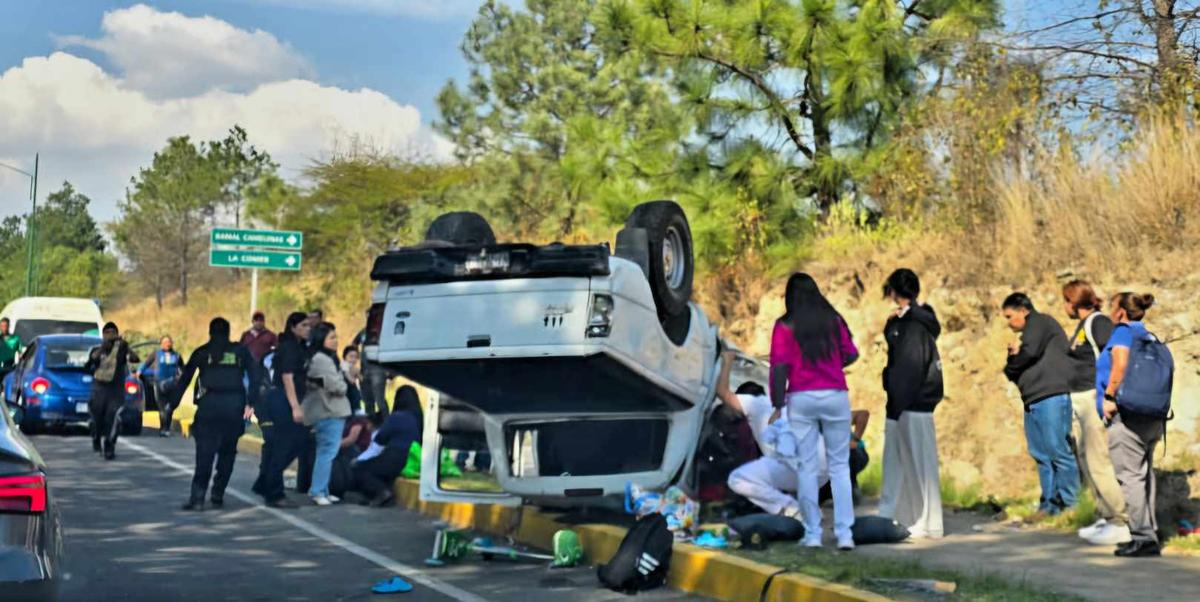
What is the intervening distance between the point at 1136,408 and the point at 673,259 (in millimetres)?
3504

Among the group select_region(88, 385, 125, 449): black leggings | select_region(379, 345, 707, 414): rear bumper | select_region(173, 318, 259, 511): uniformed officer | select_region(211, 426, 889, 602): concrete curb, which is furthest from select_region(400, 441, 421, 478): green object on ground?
select_region(88, 385, 125, 449): black leggings

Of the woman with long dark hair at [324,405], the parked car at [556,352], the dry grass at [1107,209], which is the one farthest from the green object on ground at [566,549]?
the dry grass at [1107,209]

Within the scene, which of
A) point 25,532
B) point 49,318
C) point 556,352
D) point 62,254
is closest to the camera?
point 25,532

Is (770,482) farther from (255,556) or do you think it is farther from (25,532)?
(25,532)

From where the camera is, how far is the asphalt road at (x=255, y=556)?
8695 millimetres

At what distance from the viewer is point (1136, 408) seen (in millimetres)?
8922

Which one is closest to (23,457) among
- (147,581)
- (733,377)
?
(147,581)

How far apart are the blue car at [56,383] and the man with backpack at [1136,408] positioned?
51.1 ft

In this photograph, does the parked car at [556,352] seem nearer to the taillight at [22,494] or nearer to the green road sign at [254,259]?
the taillight at [22,494]

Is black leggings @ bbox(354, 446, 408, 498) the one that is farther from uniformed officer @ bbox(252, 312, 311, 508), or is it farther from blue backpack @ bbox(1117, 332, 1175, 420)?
blue backpack @ bbox(1117, 332, 1175, 420)

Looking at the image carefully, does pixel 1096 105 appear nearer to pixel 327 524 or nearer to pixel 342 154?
pixel 327 524

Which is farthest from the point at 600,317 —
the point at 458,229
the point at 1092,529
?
the point at 1092,529

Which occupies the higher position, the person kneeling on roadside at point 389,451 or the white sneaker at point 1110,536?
the person kneeling on roadside at point 389,451

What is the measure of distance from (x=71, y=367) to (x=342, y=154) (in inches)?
213
